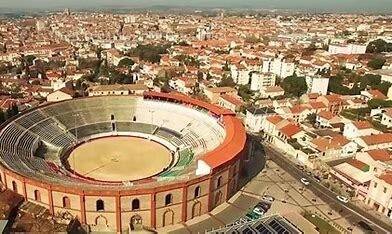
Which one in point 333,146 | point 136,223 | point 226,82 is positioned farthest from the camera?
point 226,82

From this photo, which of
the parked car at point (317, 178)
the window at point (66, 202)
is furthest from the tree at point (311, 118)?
the window at point (66, 202)

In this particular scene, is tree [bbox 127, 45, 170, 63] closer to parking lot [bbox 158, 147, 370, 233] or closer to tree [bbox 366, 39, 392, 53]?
tree [bbox 366, 39, 392, 53]

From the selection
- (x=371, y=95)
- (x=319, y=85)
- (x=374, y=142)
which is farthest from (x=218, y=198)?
(x=319, y=85)

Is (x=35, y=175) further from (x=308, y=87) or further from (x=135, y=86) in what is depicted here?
(x=308, y=87)

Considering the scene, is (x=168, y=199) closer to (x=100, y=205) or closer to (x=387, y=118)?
(x=100, y=205)

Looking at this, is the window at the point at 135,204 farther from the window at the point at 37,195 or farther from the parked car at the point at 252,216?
the parked car at the point at 252,216

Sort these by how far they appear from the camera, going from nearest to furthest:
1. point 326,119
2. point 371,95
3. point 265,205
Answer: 1. point 265,205
2. point 326,119
3. point 371,95
